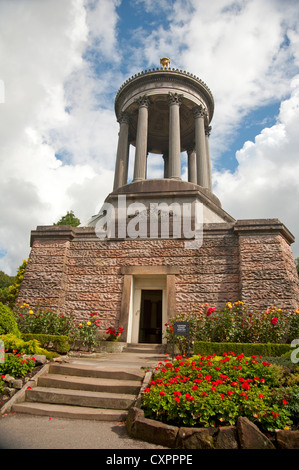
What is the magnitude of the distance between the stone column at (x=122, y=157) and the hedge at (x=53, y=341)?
13.2 metres

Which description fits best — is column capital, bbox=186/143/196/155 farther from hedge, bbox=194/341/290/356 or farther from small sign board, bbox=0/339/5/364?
small sign board, bbox=0/339/5/364

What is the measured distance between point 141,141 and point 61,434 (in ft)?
59.0

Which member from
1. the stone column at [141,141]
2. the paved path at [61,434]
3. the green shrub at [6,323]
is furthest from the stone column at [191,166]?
the paved path at [61,434]

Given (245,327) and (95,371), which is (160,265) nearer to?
(245,327)

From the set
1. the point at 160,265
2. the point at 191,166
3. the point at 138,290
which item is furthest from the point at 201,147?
the point at 138,290

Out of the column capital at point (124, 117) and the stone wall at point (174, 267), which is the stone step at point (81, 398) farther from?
the column capital at point (124, 117)

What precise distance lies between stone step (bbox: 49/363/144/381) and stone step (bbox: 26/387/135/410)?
0.65 meters

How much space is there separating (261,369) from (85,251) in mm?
8923

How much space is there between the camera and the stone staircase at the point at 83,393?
607cm

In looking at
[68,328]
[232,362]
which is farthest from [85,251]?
[232,362]

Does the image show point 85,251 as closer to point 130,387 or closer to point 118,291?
point 118,291

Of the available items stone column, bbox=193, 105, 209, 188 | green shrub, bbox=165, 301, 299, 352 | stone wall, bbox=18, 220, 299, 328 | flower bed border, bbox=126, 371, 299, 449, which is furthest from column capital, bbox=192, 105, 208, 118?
flower bed border, bbox=126, 371, 299, 449

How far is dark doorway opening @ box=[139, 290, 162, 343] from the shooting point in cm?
1527
